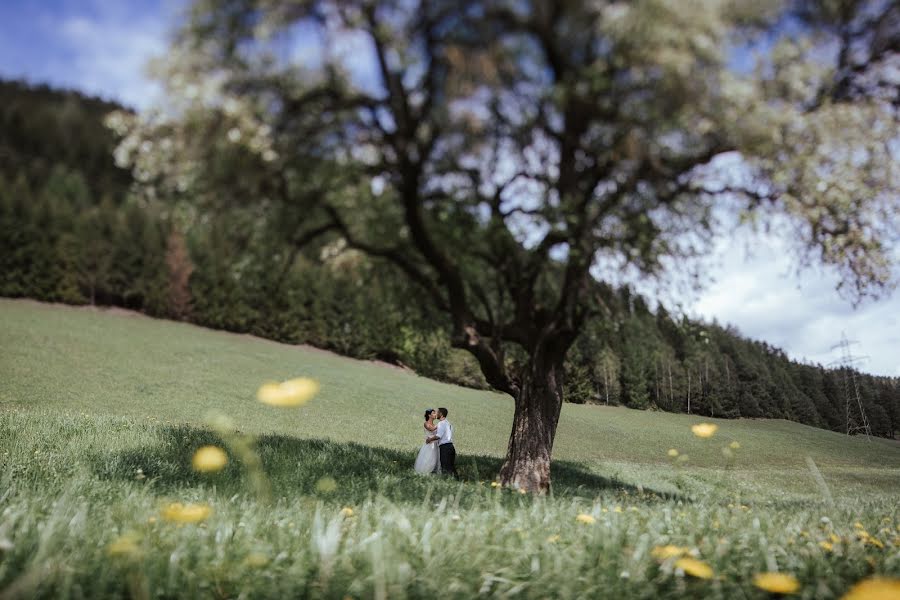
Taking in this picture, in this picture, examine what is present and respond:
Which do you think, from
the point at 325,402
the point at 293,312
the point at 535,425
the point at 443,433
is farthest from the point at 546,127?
the point at 293,312

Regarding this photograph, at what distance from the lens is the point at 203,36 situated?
692 centimetres

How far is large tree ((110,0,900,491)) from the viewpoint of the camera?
21.7ft

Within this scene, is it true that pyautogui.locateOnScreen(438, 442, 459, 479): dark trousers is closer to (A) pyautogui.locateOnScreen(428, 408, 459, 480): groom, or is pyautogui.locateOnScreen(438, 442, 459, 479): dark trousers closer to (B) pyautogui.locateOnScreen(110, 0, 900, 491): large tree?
(A) pyautogui.locateOnScreen(428, 408, 459, 480): groom

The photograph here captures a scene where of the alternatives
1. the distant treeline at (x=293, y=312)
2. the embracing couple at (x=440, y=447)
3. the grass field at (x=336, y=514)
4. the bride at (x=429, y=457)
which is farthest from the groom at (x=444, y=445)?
the distant treeline at (x=293, y=312)

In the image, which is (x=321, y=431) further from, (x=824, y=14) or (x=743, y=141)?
(x=824, y=14)

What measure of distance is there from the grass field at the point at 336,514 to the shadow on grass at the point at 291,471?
0.20 feet

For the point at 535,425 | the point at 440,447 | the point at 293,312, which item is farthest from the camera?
the point at 293,312

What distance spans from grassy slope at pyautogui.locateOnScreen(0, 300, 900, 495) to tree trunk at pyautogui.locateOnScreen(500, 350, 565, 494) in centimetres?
596

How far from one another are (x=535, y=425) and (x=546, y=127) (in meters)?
5.46

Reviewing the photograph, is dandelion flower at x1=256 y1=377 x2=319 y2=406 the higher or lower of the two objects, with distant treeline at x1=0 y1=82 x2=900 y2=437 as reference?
lower

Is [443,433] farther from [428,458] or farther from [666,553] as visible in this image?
[666,553]

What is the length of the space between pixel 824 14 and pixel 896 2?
42.0 inches

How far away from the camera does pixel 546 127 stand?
788 centimetres

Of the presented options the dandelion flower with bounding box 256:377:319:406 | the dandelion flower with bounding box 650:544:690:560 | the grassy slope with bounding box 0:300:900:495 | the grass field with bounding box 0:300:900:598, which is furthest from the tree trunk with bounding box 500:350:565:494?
the dandelion flower with bounding box 256:377:319:406
